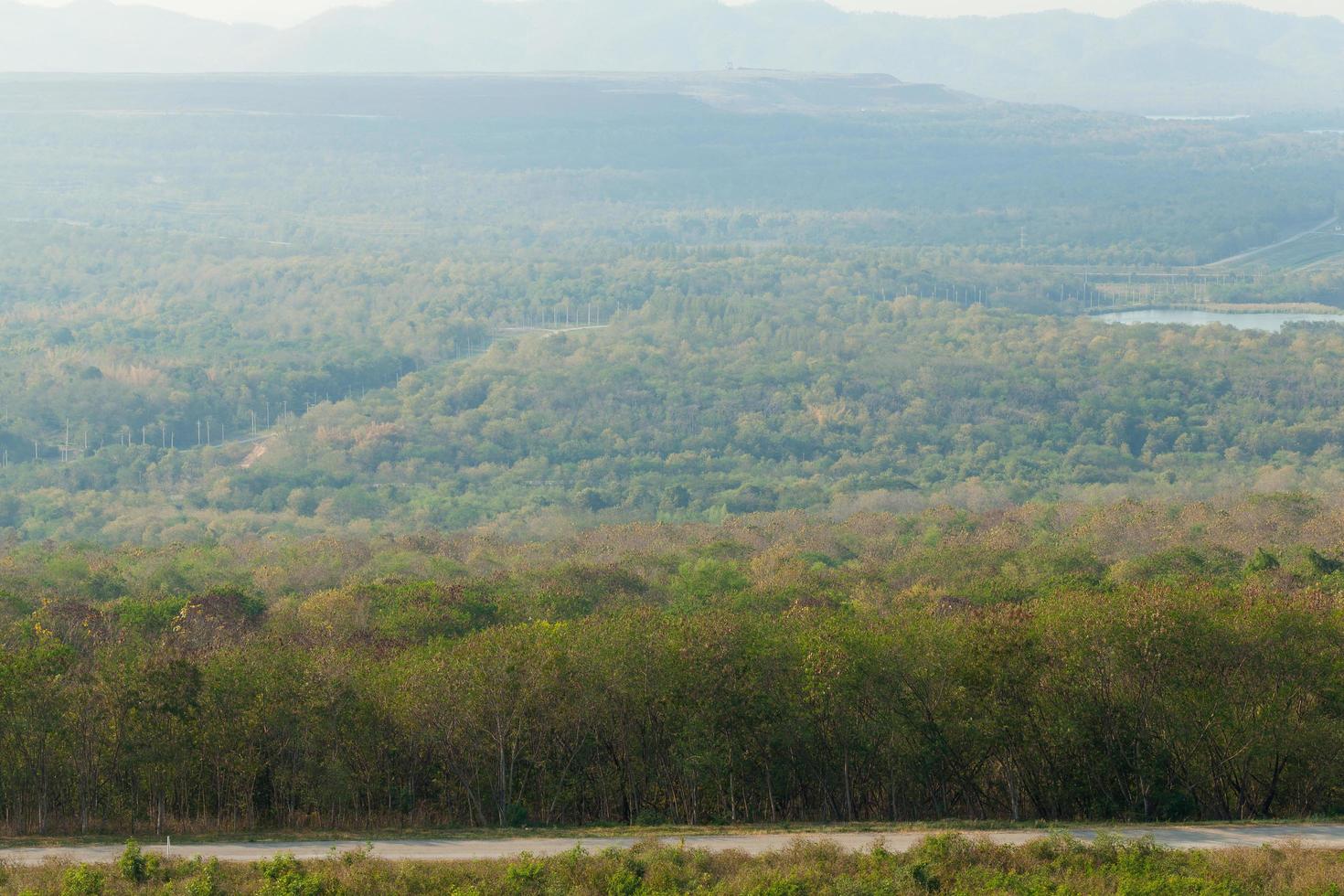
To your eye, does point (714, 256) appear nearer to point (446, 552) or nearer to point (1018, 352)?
point (1018, 352)

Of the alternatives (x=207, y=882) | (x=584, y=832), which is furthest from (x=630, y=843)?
(x=207, y=882)

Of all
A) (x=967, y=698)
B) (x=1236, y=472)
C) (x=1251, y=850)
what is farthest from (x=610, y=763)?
(x=1236, y=472)

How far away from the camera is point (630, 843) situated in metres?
29.1

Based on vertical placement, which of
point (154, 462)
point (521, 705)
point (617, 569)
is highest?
point (521, 705)

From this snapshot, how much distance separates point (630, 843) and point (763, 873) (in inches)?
112

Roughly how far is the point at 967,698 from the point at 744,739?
4.10 metres

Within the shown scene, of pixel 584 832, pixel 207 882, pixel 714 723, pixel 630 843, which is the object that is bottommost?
pixel 584 832

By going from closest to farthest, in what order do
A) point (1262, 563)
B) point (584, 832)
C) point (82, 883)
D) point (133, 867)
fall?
point (82, 883)
point (133, 867)
point (584, 832)
point (1262, 563)

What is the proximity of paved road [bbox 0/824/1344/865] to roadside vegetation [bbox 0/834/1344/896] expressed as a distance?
795 millimetres

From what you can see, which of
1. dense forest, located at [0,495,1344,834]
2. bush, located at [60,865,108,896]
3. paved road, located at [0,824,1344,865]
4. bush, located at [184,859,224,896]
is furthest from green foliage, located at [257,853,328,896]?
dense forest, located at [0,495,1344,834]

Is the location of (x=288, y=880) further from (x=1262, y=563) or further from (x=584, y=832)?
(x=1262, y=563)

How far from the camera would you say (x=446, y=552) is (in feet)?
230

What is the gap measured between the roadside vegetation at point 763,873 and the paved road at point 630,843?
795 millimetres

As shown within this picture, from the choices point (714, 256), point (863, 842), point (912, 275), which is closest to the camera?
point (863, 842)
